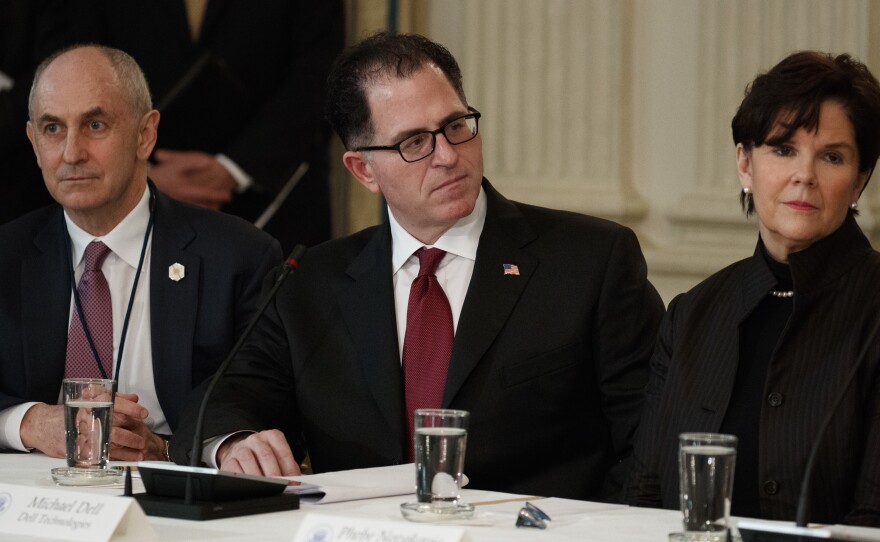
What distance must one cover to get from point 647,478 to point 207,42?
2727mm

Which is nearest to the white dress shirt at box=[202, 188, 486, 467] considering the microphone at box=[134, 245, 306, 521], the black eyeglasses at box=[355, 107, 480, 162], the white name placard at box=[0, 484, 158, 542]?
the black eyeglasses at box=[355, 107, 480, 162]

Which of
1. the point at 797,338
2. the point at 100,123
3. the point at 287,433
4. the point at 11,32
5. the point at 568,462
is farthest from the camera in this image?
the point at 11,32

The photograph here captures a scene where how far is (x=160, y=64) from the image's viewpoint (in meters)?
4.80

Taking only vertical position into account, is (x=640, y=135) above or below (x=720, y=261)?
above

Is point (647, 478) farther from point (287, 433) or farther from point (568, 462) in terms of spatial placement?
point (287, 433)

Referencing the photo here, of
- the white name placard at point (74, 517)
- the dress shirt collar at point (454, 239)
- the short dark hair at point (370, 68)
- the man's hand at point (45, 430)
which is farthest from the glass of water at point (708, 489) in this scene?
the man's hand at point (45, 430)

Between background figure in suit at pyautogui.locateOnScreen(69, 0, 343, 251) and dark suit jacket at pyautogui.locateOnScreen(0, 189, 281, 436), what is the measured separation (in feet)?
3.27

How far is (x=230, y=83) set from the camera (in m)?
4.64

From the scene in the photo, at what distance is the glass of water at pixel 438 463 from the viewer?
7.04ft

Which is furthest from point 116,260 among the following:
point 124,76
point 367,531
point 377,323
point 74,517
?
point 367,531

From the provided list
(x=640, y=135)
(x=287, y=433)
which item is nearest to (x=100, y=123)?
(x=287, y=433)

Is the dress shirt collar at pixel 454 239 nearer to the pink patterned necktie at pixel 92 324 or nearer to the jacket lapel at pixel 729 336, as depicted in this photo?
the jacket lapel at pixel 729 336

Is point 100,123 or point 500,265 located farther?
point 100,123

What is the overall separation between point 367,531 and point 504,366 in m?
1.17
